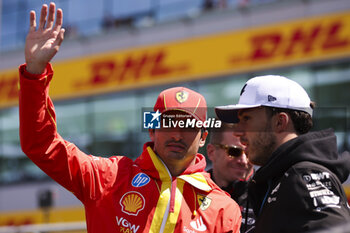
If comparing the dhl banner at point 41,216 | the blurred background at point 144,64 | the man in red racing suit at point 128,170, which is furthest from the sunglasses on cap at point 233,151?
the dhl banner at point 41,216

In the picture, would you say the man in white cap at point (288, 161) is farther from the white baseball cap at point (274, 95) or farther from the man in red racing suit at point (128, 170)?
the man in red racing suit at point (128, 170)

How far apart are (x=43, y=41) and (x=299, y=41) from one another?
9.75m

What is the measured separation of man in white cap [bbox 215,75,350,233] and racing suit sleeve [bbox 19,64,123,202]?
0.88 meters

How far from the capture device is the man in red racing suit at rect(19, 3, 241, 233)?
2.34m

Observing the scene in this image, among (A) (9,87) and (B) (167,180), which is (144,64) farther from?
(B) (167,180)

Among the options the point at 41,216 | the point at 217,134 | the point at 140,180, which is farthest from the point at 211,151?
the point at 41,216

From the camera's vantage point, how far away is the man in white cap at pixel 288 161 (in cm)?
219

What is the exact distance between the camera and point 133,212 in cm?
272

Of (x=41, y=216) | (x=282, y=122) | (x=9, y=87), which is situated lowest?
(x=41, y=216)

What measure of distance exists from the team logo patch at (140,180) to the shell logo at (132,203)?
63 millimetres

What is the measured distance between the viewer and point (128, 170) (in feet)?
9.41

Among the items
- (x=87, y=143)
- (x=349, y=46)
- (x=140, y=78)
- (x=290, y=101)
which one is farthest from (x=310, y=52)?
(x=290, y=101)

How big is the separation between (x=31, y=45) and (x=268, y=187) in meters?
1.44

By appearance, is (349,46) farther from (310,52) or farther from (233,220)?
(233,220)
